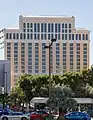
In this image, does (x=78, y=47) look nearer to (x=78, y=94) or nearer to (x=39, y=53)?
(x=39, y=53)

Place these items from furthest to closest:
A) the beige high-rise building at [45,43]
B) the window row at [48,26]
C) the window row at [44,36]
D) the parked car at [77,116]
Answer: the window row at [48,26] < the beige high-rise building at [45,43] < the window row at [44,36] < the parked car at [77,116]

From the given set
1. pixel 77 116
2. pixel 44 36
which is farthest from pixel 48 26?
pixel 77 116

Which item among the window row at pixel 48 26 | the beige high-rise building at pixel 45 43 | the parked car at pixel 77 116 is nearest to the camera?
the parked car at pixel 77 116

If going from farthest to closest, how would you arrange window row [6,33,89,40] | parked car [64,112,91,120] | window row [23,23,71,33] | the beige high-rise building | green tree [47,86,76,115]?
1. window row [23,23,71,33]
2. the beige high-rise building
3. window row [6,33,89,40]
4. green tree [47,86,76,115]
5. parked car [64,112,91,120]

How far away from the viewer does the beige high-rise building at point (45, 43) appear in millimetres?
163625

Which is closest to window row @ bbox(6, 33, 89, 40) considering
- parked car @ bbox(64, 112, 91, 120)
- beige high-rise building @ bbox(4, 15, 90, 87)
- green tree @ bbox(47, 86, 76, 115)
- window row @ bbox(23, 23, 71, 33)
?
beige high-rise building @ bbox(4, 15, 90, 87)

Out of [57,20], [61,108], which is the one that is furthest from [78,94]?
[57,20]

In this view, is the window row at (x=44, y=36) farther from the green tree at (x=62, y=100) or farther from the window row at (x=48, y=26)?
the green tree at (x=62, y=100)

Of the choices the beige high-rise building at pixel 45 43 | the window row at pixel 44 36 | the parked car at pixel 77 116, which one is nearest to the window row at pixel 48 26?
the beige high-rise building at pixel 45 43

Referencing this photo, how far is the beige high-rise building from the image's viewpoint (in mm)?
163625

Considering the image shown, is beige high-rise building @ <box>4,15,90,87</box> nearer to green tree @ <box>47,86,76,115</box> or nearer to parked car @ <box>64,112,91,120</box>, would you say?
green tree @ <box>47,86,76,115</box>

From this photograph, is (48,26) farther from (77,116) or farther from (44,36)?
(77,116)

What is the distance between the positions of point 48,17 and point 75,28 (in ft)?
36.9

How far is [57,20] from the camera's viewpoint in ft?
537
